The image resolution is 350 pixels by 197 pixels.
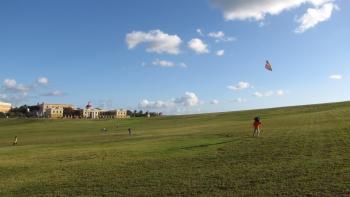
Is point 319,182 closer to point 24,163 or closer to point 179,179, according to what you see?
point 179,179

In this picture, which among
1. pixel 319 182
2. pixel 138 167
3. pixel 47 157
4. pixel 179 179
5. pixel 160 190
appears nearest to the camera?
pixel 319 182

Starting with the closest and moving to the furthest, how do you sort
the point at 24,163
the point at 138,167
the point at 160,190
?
the point at 160,190
the point at 138,167
the point at 24,163

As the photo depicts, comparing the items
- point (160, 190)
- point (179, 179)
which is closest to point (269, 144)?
point (179, 179)

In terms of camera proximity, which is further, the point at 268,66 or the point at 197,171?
the point at 268,66

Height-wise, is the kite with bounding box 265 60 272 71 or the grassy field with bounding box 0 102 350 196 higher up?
the kite with bounding box 265 60 272 71

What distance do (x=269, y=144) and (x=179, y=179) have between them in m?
11.8

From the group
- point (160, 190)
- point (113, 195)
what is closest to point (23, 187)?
point (113, 195)

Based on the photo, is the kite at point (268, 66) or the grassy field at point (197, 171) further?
the kite at point (268, 66)

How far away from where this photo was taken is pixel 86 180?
70.0 ft

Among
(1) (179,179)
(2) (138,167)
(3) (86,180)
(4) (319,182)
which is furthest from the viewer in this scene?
(2) (138,167)

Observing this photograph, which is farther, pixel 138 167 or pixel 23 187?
pixel 138 167

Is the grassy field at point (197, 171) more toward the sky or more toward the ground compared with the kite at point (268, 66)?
more toward the ground

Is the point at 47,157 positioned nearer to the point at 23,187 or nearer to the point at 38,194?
the point at 23,187

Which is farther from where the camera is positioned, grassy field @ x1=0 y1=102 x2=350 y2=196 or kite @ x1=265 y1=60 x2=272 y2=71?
kite @ x1=265 y1=60 x2=272 y2=71
